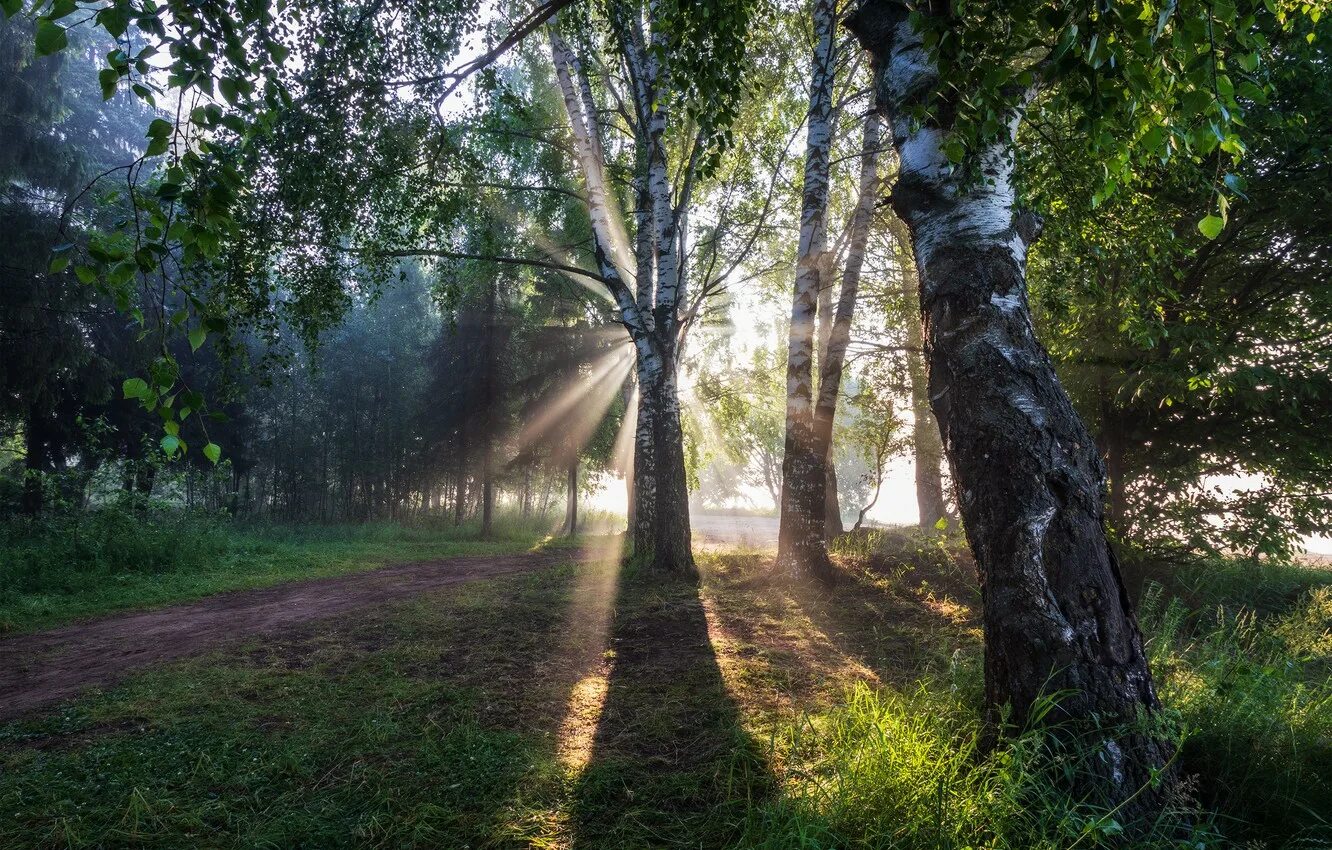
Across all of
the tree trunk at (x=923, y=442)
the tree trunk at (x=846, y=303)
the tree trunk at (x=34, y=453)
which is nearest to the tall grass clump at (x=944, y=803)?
the tree trunk at (x=846, y=303)

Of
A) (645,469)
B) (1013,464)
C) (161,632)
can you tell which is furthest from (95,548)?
(1013,464)

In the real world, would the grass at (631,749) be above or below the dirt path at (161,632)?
above

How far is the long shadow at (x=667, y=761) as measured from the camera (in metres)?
2.41

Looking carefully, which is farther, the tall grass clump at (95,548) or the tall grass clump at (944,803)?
the tall grass clump at (95,548)

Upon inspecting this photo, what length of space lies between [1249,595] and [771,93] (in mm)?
9513

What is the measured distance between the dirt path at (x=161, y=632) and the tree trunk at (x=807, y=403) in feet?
16.9

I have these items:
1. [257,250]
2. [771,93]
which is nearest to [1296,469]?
[771,93]

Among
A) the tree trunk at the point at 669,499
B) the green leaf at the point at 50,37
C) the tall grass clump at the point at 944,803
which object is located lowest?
the tall grass clump at the point at 944,803

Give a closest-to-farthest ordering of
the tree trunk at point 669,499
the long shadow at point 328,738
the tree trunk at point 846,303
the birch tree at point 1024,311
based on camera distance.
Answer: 1. the birch tree at point 1024,311
2. the long shadow at point 328,738
3. the tree trunk at point 846,303
4. the tree trunk at point 669,499

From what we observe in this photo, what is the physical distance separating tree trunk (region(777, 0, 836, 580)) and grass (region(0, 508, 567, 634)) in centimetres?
803

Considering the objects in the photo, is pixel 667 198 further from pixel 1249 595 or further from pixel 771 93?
pixel 1249 595

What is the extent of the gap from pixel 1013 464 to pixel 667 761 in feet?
7.01

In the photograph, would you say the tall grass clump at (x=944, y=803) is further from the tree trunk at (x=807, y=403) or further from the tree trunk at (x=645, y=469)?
the tree trunk at (x=645, y=469)

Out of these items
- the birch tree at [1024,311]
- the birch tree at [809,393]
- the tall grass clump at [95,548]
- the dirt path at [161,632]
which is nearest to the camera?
the birch tree at [1024,311]
